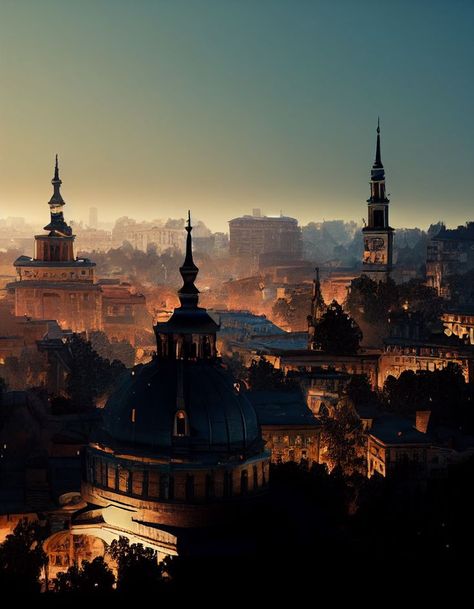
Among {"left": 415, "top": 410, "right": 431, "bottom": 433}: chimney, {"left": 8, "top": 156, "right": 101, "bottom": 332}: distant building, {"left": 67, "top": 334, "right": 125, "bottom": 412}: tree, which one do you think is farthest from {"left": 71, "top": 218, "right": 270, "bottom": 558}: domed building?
{"left": 8, "top": 156, "right": 101, "bottom": 332}: distant building

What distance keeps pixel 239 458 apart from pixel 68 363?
183 ft

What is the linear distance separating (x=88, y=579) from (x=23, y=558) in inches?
137

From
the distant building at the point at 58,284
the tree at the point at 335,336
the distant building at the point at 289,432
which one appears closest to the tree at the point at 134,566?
the distant building at the point at 289,432

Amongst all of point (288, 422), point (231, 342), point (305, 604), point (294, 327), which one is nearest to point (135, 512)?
point (305, 604)

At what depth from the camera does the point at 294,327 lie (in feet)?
600

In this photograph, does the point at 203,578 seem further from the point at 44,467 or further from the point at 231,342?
the point at 231,342

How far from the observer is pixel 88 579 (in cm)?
6284

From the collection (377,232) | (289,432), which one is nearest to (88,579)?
(289,432)

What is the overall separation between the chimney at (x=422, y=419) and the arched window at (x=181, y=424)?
124 ft

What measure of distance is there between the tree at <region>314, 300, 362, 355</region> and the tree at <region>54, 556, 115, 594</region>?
59524 mm

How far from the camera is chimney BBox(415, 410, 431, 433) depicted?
336 feet

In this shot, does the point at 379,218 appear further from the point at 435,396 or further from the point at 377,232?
the point at 435,396

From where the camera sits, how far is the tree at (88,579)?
Result: 62.3 m

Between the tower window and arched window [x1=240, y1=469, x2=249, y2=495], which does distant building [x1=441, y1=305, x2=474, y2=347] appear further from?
arched window [x1=240, y1=469, x2=249, y2=495]
